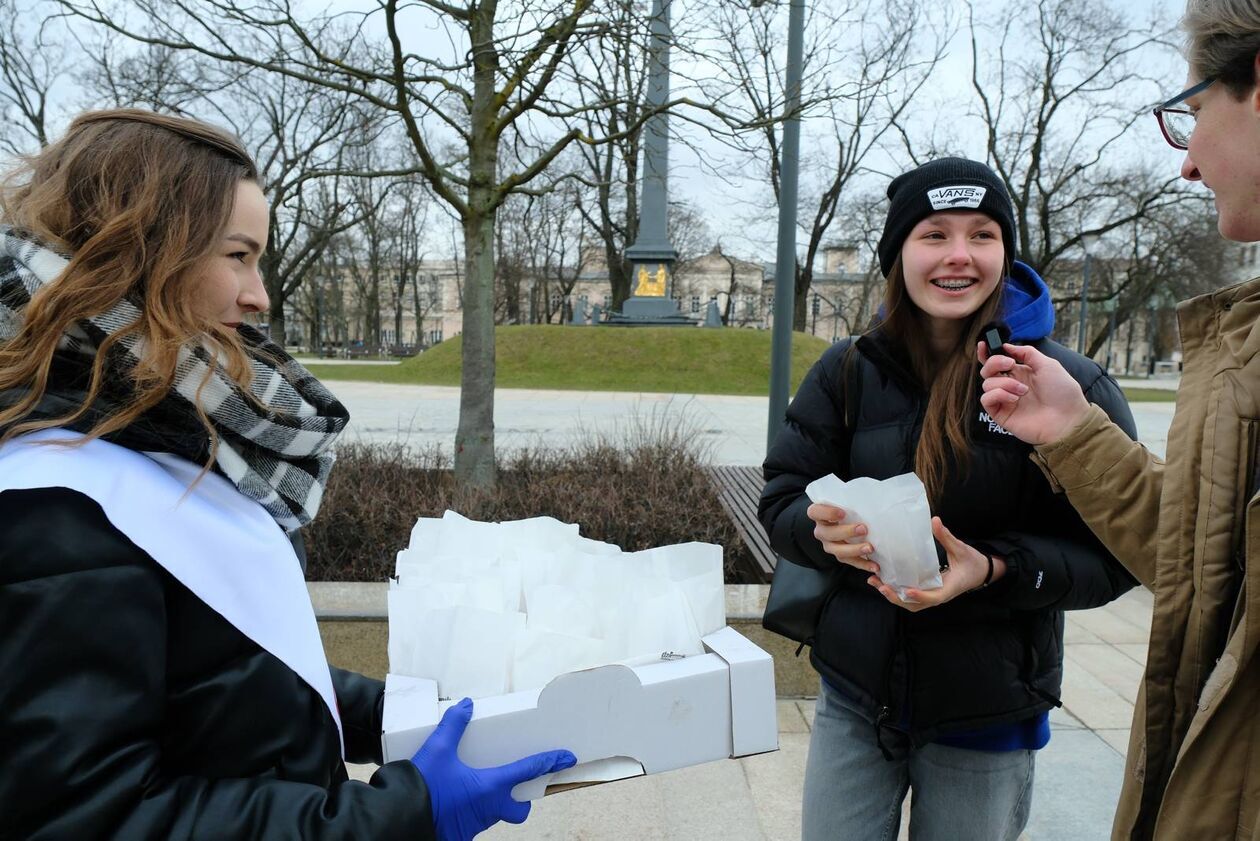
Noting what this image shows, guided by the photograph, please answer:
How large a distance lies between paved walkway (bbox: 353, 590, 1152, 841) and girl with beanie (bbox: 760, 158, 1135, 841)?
117cm

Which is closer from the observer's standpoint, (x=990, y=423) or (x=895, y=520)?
(x=895, y=520)

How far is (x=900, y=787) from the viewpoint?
1800 mm

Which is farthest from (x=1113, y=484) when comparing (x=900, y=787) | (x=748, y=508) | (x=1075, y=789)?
(x=748, y=508)

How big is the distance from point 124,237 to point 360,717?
0.92 meters

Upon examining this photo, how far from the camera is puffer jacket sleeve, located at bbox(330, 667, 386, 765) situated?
148 cm

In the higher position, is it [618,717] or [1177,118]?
[1177,118]

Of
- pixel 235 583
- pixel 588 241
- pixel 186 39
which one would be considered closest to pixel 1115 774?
pixel 235 583

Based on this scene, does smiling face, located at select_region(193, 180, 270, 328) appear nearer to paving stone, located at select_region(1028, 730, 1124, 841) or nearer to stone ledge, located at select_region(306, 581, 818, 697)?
stone ledge, located at select_region(306, 581, 818, 697)

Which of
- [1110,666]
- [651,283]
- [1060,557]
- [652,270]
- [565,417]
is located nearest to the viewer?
[1060,557]

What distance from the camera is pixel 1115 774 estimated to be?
3.19 m

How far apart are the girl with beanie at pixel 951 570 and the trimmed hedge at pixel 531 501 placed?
2.73 m

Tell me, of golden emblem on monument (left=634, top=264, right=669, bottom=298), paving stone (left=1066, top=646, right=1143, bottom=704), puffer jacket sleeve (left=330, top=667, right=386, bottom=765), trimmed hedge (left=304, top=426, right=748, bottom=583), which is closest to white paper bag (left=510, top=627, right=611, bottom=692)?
puffer jacket sleeve (left=330, top=667, right=386, bottom=765)

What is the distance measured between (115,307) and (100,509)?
28 centimetres

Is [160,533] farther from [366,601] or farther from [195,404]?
[366,601]
